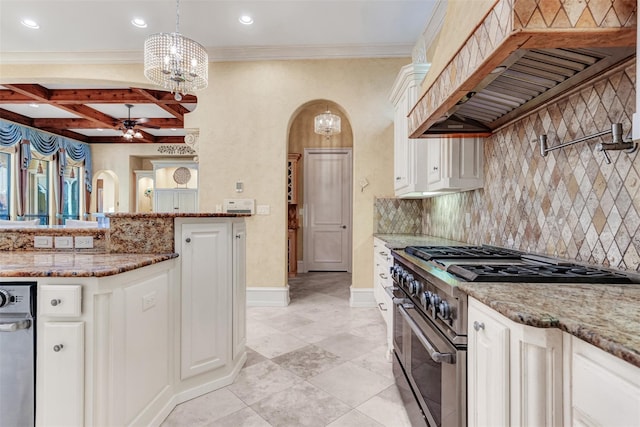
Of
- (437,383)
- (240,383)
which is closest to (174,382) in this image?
(240,383)

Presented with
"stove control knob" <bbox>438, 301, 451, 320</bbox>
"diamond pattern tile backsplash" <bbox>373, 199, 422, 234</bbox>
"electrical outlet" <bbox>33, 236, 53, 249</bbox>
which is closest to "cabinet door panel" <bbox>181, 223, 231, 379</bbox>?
"electrical outlet" <bbox>33, 236, 53, 249</bbox>

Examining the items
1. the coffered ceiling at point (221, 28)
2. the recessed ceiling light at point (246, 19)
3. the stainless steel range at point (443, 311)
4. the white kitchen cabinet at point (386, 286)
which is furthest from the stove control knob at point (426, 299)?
the recessed ceiling light at point (246, 19)

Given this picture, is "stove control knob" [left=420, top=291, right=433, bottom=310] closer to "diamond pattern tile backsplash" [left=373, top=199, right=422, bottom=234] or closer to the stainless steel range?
the stainless steel range

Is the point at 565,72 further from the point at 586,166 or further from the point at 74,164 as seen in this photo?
the point at 74,164

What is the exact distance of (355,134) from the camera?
4.08 metres

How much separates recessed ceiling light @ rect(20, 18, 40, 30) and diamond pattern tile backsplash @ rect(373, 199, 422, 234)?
14.3 feet

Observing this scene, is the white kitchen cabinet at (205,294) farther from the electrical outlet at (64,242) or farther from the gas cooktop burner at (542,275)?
the gas cooktop burner at (542,275)

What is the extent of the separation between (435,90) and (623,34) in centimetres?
75

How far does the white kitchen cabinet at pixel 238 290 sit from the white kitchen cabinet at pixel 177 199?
6431 millimetres

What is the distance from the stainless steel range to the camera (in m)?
1.11

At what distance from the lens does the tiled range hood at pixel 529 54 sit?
35.9 inches

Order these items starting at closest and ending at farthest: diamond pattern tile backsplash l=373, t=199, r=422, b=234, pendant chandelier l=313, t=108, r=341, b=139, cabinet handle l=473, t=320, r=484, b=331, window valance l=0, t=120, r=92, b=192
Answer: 1. cabinet handle l=473, t=320, r=484, b=331
2. diamond pattern tile backsplash l=373, t=199, r=422, b=234
3. pendant chandelier l=313, t=108, r=341, b=139
4. window valance l=0, t=120, r=92, b=192

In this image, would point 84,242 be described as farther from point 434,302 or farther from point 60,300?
point 434,302

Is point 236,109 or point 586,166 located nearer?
point 586,166
